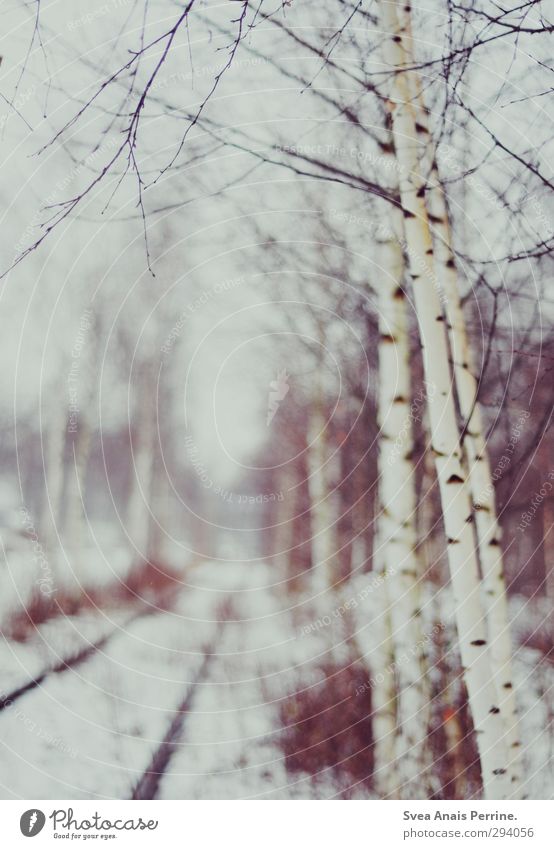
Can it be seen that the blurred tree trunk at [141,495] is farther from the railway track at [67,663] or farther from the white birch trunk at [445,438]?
the white birch trunk at [445,438]

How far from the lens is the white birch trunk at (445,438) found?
124 centimetres

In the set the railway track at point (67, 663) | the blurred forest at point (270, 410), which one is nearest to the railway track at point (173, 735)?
the blurred forest at point (270, 410)

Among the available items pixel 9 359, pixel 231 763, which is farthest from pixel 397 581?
pixel 9 359

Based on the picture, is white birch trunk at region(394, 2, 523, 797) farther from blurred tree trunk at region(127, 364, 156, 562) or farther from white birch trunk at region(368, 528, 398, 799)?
blurred tree trunk at region(127, 364, 156, 562)

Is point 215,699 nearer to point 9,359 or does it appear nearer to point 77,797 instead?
point 77,797

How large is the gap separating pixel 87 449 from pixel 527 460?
3.39ft

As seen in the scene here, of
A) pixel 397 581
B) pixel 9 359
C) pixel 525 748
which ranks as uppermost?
pixel 9 359

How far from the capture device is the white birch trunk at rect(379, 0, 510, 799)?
1.24 m

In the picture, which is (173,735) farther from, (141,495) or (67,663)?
(141,495)

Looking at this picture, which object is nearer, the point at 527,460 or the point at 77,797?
the point at 77,797

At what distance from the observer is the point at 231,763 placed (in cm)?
122

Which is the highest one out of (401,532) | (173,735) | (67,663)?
(401,532)

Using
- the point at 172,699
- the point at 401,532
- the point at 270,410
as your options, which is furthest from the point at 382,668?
the point at 270,410

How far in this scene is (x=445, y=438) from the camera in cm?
127
